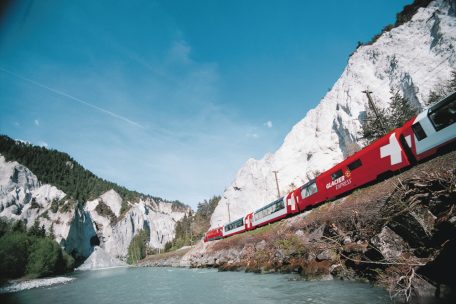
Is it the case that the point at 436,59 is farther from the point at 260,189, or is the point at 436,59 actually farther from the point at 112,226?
the point at 112,226

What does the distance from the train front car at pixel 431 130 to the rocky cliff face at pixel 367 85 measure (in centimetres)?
2986

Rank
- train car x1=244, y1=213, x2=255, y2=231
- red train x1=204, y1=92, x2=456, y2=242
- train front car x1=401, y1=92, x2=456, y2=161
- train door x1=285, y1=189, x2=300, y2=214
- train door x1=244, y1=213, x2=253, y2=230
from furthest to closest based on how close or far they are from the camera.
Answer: train door x1=244, y1=213, x2=253, y2=230, train car x1=244, y1=213, x2=255, y2=231, train door x1=285, y1=189, x2=300, y2=214, red train x1=204, y1=92, x2=456, y2=242, train front car x1=401, y1=92, x2=456, y2=161

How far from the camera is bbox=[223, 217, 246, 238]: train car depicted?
139ft

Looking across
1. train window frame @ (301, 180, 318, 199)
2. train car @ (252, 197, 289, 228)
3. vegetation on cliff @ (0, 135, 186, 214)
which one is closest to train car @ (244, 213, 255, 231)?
train car @ (252, 197, 289, 228)

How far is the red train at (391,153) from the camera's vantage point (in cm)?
1306

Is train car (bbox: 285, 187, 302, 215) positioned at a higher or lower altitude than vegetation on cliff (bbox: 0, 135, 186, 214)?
→ lower

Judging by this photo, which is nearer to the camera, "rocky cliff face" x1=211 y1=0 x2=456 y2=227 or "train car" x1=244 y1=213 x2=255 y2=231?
"rocky cliff face" x1=211 y1=0 x2=456 y2=227

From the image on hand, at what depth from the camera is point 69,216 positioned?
101125mm

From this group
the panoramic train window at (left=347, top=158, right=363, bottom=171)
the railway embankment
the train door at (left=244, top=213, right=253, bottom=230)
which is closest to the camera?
the railway embankment

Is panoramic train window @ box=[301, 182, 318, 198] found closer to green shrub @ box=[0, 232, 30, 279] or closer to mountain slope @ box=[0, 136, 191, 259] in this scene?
green shrub @ box=[0, 232, 30, 279]

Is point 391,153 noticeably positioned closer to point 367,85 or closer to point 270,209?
point 270,209

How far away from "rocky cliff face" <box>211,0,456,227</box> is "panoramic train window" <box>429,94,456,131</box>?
3034 centimetres

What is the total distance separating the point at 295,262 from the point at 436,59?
41.8 meters

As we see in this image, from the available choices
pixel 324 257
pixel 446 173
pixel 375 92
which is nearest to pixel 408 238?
pixel 446 173
